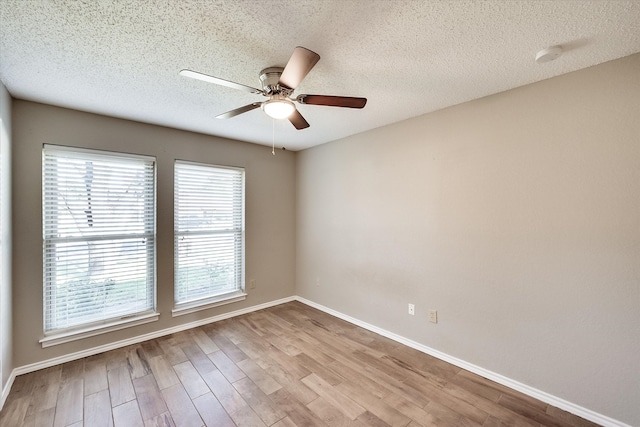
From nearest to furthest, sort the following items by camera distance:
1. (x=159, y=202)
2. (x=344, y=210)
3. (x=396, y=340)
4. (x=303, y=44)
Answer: (x=303, y=44)
(x=396, y=340)
(x=159, y=202)
(x=344, y=210)

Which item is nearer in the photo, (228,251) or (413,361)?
(413,361)

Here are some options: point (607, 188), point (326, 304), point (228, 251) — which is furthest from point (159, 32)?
point (326, 304)

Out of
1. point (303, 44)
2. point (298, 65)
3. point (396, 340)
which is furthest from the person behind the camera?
point (396, 340)

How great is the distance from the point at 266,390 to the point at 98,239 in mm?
2238

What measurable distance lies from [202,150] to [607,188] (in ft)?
12.7

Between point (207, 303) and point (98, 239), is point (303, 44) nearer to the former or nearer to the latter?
point (98, 239)

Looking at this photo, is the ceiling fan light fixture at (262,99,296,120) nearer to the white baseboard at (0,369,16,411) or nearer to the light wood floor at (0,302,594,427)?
the light wood floor at (0,302,594,427)

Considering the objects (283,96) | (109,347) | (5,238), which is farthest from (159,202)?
(283,96)

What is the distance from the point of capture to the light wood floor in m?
1.83

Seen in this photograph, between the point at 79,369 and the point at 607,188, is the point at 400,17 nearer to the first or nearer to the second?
the point at 607,188

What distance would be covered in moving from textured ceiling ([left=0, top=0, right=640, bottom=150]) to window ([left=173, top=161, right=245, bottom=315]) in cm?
118

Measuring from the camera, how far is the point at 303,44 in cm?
160

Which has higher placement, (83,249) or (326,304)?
(83,249)

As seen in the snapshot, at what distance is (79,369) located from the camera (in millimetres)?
2402
